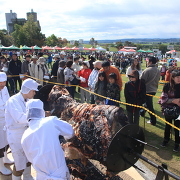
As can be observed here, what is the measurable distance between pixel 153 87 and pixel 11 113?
14.8 feet

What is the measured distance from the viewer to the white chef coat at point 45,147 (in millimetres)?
2170

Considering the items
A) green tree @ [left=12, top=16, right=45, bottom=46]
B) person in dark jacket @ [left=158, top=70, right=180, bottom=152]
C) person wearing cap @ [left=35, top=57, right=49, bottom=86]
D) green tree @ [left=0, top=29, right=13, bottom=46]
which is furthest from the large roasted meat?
green tree @ [left=0, top=29, right=13, bottom=46]

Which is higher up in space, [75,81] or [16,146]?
[75,81]

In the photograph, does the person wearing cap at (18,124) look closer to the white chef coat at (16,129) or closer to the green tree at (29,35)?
the white chef coat at (16,129)

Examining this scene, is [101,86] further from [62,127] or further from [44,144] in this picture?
[44,144]

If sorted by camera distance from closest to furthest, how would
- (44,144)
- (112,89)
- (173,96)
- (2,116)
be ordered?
(44,144), (2,116), (173,96), (112,89)

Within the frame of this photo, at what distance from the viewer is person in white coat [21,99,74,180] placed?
2172 millimetres

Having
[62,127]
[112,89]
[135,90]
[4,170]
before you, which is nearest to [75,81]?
[112,89]

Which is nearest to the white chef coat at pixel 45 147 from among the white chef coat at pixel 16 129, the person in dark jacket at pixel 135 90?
the white chef coat at pixel 16 129

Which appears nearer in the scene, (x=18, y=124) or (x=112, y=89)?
(x=18, y=124)

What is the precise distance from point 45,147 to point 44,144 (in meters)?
0.04

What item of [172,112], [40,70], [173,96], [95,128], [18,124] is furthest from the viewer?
[40,70]

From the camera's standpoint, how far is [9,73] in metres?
9.01

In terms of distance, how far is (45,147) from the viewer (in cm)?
216
